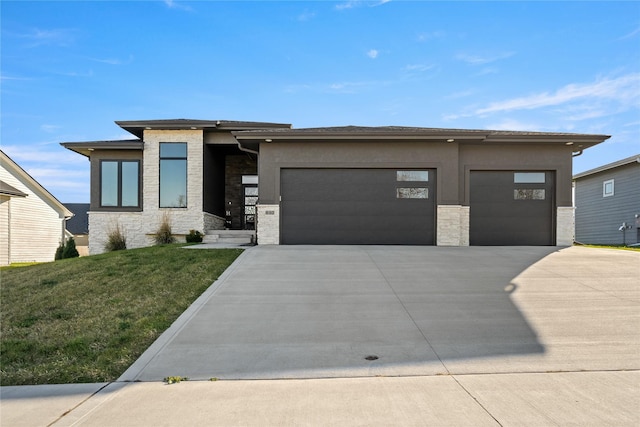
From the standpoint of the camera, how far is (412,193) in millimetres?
13234

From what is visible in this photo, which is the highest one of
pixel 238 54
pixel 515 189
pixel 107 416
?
pixel 238 54

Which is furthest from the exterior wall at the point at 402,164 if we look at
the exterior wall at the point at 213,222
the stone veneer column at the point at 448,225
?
the exterior wall at the point at 213,222

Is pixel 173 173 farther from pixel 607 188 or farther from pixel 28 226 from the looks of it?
pixel 607 188

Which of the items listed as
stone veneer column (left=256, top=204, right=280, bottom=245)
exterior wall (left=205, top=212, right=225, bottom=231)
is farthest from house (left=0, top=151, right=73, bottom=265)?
stone veneer column (left=256, top=204, right=280, bottom=245)

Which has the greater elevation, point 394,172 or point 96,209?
point 394,172

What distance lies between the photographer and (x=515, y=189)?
13.6 meters

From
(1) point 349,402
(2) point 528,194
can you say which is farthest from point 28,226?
(2) point 528,194

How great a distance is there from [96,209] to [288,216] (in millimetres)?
8362

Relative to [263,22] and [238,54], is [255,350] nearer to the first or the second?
[263,22]

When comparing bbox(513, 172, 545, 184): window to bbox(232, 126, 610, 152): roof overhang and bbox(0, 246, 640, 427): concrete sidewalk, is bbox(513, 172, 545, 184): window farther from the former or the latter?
bbox(0, 246, 640, 427): concrete sidewalk

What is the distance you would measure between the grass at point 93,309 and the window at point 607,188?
779 inches

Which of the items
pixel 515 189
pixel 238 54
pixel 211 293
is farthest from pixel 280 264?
pixel 238 54

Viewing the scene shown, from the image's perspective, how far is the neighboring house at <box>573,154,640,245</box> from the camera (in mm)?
18922

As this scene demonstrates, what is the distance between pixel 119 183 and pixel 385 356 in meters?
14.7
